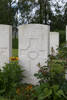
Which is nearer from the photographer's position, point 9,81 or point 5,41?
point 9,81

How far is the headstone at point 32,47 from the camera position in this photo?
15.1 ft

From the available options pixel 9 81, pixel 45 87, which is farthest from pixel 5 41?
pixel 45 87

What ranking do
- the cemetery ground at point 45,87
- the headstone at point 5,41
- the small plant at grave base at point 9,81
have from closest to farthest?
the cemetery ground at point 45,87
the small plant at grave base at point 9,81
the headstone at point 5,41

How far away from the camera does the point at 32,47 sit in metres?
4.72

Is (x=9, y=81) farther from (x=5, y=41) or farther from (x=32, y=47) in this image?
(x=5, y=41)

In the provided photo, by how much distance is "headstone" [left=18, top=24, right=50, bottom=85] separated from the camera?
15.1 feet

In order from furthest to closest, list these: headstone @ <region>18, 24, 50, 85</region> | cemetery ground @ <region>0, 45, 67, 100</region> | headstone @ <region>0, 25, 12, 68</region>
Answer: headstone @ <region>0, 25, 12, 68</region>, headstone @ <region>18, 24, 50, 85</region>, cemetery ground @ <region>0, 45, 67, 100</region>

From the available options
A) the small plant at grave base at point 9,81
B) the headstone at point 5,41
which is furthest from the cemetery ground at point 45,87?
the headstone at point 5,41

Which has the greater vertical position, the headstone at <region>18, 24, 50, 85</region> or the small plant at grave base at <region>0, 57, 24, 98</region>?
the headstone at <region>18, 24, 50, 85</region>

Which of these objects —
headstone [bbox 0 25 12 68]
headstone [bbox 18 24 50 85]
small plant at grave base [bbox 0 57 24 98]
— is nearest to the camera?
small plant at grave base [bbox 0 57 24 98]

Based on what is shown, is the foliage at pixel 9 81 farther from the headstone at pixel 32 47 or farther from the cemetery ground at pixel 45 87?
the headstone at pixel 32 47

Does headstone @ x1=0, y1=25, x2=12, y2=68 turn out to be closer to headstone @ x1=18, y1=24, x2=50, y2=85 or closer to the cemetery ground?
headstone @ x1=18, y1=24, x2=50, y2=85

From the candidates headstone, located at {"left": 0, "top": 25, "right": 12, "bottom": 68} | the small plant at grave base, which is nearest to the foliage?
the small plant at grave base

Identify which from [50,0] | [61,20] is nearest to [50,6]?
[50,0]
